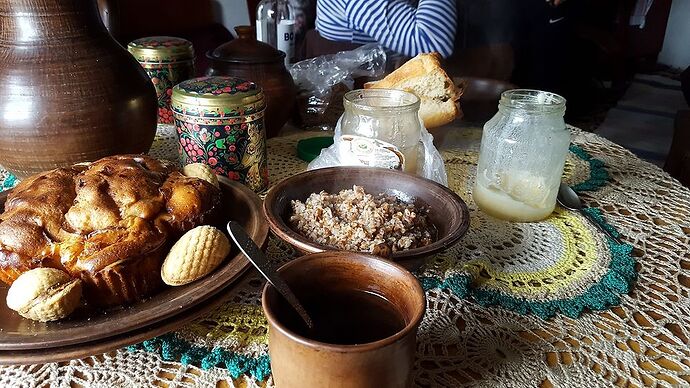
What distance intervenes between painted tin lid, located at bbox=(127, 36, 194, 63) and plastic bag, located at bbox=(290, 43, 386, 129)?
0.72 ft

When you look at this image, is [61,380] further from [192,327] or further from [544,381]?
[544,381]

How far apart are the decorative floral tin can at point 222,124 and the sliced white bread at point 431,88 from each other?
29 centimetres

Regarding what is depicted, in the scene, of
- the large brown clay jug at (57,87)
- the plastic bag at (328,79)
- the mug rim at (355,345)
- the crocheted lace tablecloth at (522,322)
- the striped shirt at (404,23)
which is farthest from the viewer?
the striped shirt at (404,23)

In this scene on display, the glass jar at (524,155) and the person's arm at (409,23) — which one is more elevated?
the person's arm at (409,23)

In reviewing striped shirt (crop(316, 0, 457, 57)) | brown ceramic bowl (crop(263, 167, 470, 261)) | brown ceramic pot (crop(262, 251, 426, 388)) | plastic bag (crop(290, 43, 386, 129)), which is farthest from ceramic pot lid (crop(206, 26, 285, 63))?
striped shirt (crop(316, 0, 457, 57))

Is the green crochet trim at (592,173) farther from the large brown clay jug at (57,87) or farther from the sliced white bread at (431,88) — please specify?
the large brown clay jug at (57,87)

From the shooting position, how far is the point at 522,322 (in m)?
0.53

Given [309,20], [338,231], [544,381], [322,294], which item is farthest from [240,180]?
[309,20]

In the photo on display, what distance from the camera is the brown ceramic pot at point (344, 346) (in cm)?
35

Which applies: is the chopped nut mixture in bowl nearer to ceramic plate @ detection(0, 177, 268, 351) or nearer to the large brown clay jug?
ceramic plate @ detection(0, 177, 268, 351)

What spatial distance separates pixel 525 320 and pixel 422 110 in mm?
467

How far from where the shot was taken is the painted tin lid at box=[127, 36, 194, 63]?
96 cm

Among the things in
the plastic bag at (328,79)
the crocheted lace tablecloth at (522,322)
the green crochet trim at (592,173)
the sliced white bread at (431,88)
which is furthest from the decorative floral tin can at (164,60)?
the green crochet trim at (592,173)

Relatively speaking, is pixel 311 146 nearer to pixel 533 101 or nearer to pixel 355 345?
pixel 533 101
